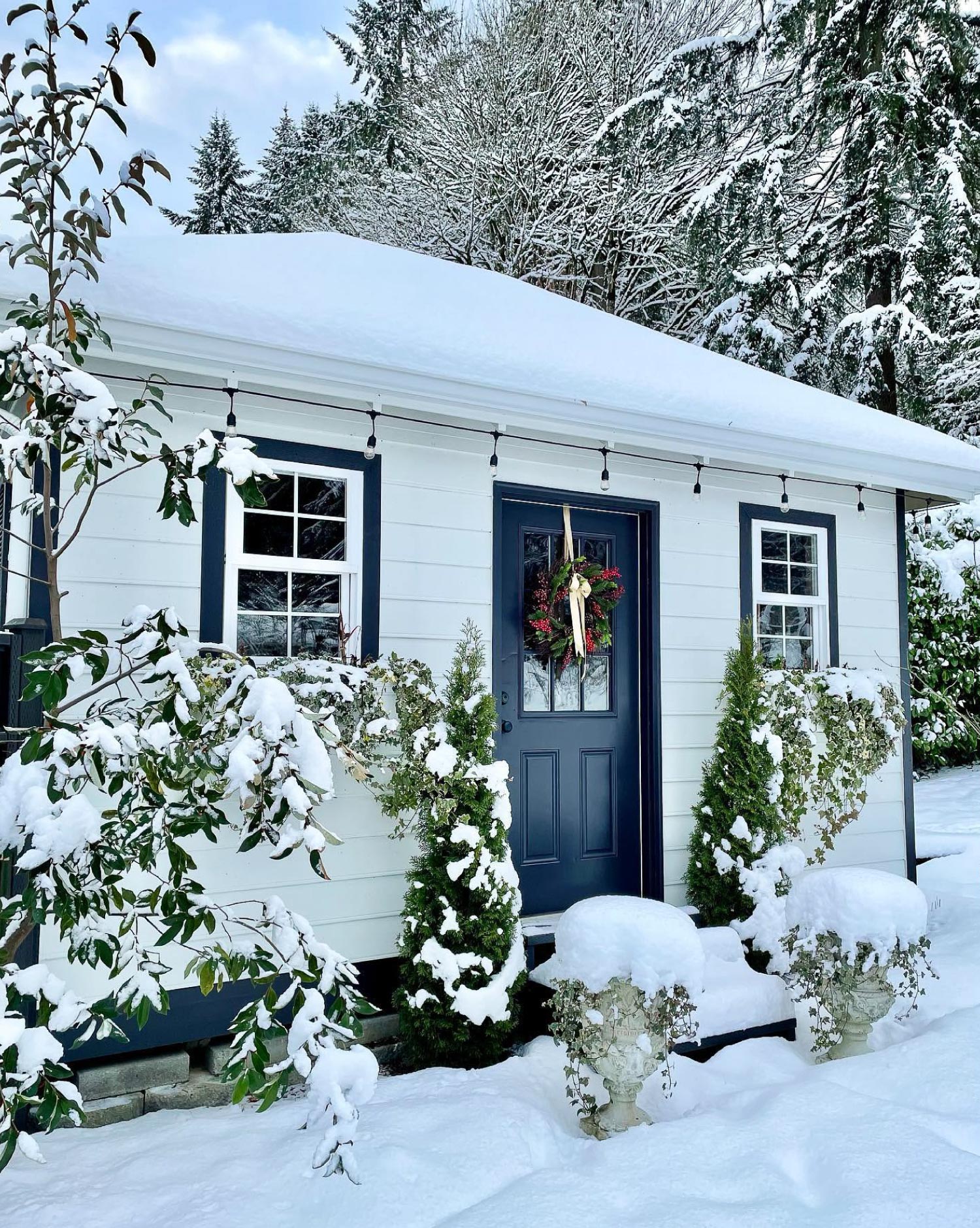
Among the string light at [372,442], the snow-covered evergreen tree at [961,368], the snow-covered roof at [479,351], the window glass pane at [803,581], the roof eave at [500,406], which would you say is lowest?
the window glass pane at [803,581]

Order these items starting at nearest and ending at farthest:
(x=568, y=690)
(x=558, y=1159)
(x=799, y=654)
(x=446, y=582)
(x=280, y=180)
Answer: (x=558, y=1159)
(x=446, y=582)
(x=568, y=690)
(x=799, y=654)
(x=280, y=180)

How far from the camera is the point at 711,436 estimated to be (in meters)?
4.77

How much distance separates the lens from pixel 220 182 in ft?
50.9

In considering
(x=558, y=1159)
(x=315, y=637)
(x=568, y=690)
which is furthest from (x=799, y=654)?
(x=558, y=1159)

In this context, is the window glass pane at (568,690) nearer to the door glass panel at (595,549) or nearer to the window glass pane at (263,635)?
the door glass panel at (595,549)

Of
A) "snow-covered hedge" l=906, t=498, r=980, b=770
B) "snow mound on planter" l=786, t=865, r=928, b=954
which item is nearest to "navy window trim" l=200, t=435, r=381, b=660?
"snow mound on planter" l=786, t=865, r=928, b=954

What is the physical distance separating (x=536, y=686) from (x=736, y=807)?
3.92ft

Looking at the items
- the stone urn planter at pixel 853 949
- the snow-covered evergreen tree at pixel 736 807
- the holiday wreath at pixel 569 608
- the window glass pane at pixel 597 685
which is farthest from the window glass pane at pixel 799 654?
the stone urn planter at pixel 853 949

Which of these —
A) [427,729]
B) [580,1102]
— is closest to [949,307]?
[427,729]

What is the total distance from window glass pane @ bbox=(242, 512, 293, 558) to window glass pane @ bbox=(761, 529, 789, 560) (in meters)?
2.89

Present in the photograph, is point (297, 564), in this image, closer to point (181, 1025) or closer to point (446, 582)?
point (446, 582)

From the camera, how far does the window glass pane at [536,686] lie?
488 centimetres

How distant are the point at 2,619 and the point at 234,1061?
7.32 feet

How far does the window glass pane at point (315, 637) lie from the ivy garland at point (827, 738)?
88.4 inches
